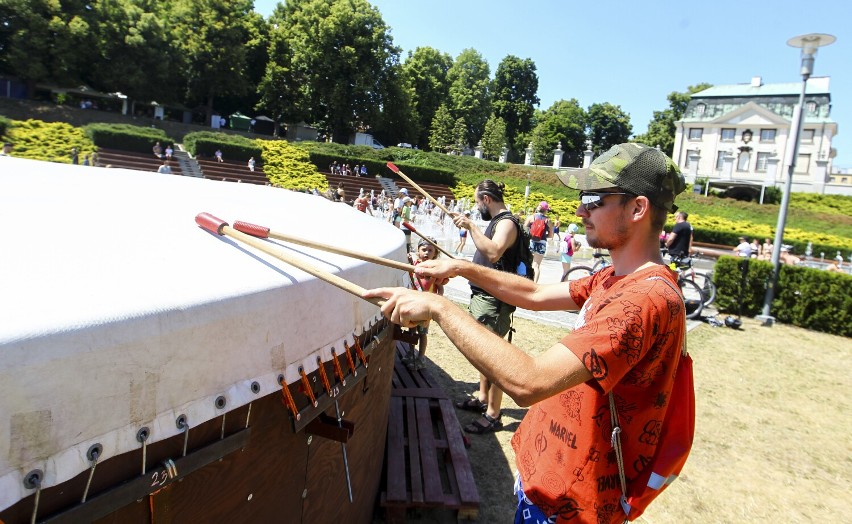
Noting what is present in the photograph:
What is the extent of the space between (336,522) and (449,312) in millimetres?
1523

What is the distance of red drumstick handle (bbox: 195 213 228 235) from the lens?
1.92 metres

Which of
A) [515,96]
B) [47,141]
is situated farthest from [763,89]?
[47,141]

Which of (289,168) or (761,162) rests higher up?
(761,162)

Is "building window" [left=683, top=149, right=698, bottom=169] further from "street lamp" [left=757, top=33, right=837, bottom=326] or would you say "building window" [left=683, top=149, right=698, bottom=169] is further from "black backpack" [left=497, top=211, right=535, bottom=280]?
"black backpack" [left=497, top=211, right=535, bottom=280]

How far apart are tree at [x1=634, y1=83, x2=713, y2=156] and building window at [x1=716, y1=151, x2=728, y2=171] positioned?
7866mm

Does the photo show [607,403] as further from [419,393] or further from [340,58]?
[340,58]

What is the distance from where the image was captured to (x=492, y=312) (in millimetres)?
4484

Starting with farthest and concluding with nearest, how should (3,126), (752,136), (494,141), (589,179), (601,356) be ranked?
(752,136), (494,141), (3,126), (589,179), (601,356)

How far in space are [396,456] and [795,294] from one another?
1052 centimetres

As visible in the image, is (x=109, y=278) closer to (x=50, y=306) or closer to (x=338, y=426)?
(x=50, y=306)

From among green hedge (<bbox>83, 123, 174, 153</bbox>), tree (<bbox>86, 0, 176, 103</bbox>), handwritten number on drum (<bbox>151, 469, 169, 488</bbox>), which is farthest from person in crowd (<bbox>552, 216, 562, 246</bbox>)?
tree (<bbox>86, 0, 176, 103</bbox>)

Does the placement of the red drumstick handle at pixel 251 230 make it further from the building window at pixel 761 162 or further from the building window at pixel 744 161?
the building window at pixel 744 161

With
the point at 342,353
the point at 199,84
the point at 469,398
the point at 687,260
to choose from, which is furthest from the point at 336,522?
the point at 199,84

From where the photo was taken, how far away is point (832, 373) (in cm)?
761
